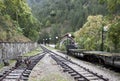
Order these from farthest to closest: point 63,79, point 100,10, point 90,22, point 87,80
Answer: point 100,10, point 90,22, point 63,79, point 87,80

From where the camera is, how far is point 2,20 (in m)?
38.0

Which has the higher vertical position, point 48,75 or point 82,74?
point 82,74

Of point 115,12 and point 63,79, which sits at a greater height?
point 115,12

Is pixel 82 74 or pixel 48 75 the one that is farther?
pixel 48 75

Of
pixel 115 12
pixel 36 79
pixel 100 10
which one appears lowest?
pixel 36 79

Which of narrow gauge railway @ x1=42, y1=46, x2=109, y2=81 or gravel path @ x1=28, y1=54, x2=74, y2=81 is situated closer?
narrow gauge railway @ x1=42, y1=46, x2=109, y2=81

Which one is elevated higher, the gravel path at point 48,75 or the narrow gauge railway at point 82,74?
the narrow gauge railway at point 82,74

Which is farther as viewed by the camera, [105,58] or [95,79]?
[105,58]

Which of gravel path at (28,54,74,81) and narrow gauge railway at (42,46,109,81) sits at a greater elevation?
narrow gauge railway at (42,46,109,81)

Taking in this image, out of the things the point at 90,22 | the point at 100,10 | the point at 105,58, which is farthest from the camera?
the point at 100,10

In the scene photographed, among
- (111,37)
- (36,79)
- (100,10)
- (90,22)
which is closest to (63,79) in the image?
(36,79)

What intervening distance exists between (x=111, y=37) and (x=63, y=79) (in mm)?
10955

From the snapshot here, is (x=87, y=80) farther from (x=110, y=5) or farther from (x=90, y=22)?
(x=90, y=22)

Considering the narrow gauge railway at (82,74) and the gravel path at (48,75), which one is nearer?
the narrow gauge railway at (82,74)
